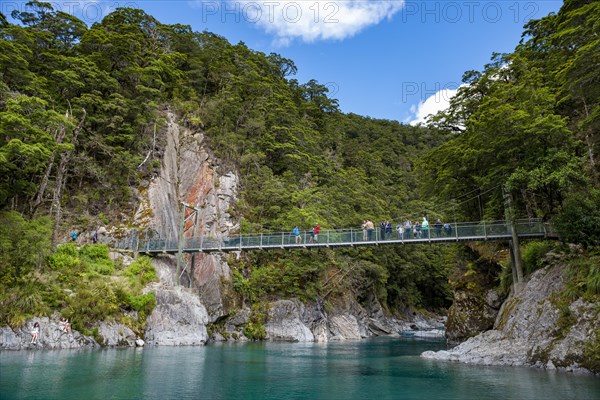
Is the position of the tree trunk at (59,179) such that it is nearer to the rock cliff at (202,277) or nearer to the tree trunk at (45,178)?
the tree trunk at (45,178)

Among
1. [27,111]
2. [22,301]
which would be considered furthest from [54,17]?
[22,301]

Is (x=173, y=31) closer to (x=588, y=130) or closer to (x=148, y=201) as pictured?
(x=148, y=201)

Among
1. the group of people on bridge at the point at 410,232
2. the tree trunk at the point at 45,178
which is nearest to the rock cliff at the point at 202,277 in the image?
the tree trunk at the point at 45,178

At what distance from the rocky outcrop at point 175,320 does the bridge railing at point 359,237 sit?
10.2 ft

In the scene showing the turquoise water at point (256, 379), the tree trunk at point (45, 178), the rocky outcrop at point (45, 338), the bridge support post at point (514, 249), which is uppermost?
the tree trunk at point (45, 178)

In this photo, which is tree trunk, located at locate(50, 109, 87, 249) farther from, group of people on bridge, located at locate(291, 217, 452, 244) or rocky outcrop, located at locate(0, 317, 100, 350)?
group of people on bridge, located at locate(291, 217, 452, 244)

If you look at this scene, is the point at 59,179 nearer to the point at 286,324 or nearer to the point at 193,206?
the point at 193,206

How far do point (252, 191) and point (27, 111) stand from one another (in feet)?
59.6

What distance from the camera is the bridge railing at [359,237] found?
19.1 m

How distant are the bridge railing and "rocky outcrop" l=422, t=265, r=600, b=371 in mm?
2746

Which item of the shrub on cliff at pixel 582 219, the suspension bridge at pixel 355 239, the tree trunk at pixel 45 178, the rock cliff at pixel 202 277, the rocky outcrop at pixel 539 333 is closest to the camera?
the rocky outcrop at pixel 539 333

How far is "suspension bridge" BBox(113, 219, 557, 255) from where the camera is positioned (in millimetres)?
18680

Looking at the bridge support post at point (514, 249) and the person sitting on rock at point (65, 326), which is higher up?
the bridge support post at point (514, 249)

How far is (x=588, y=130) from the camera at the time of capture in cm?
1614
